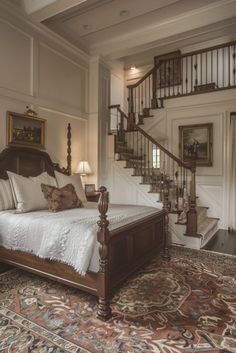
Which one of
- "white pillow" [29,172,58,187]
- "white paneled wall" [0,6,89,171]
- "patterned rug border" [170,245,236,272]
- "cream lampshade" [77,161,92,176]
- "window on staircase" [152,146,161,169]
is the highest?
"white paneled wall" [0,6,89,171]

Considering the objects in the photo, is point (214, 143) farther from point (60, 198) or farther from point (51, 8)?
point (51, 8)

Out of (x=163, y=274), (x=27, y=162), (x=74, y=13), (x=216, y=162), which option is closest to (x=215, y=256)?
(x=163, y=274)

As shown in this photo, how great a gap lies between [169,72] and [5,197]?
5429mm

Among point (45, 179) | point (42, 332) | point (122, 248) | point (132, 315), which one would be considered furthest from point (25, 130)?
point (132, 315)

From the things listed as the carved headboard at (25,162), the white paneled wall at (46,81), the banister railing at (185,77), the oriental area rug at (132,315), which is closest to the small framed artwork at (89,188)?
the white paneled wall at (46,81)

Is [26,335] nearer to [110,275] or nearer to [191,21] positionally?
[110,275]

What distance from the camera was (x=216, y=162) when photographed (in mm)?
5562

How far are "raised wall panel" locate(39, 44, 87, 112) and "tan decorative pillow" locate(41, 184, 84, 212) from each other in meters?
2.04

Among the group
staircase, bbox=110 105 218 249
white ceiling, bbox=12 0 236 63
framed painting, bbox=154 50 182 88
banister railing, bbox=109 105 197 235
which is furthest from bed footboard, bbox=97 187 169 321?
framed painting, bbox=154 50 182 88

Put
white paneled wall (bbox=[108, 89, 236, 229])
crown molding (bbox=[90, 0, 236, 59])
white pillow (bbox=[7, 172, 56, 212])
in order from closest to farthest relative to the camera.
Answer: white pillow (bbox=[7, 172, 56, 212])
crown molding (bbox=[90, 0, 236, 59])
white paneled wall (bbox=[108, 89, 236, 229])

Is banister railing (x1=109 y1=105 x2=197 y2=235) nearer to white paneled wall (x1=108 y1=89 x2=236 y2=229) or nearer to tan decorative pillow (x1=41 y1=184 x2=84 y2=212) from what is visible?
white paneled wall (x1=108 y1=89 x2=236 y2=229)

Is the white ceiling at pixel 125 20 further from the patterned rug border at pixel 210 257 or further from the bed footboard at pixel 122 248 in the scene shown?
the patterned rug border at pixel 210 257

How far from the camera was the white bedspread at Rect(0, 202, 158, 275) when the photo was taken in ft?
7.18

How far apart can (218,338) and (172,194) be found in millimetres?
3356
